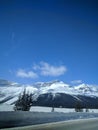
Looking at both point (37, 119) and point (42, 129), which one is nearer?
point (42, 129)

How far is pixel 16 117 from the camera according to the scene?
62.6 feet

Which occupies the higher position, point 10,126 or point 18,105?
point 18,105

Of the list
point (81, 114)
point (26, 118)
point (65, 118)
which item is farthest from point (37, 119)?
point (81, 114)

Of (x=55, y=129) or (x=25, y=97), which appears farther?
(x=25, y=97)

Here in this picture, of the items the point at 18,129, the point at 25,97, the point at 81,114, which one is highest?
the point at 25,97

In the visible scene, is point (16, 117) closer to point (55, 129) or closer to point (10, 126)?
point (10, 126)

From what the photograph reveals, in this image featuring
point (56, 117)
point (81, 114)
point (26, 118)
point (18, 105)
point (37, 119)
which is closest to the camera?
point (26, 118)

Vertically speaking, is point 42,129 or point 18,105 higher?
point 18,105

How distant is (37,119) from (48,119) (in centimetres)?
249

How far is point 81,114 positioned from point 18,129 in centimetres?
1967

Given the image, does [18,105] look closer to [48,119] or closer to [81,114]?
[81,114]

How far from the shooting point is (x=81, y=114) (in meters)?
35.2

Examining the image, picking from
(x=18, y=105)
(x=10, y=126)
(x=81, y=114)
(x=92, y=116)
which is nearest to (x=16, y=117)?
(x=10, y=126)

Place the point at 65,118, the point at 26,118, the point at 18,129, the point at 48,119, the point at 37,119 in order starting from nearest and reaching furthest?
the point at 18,129
the point at 26,118
the point at 37,119
the point at 48,119
the point at 65,118
